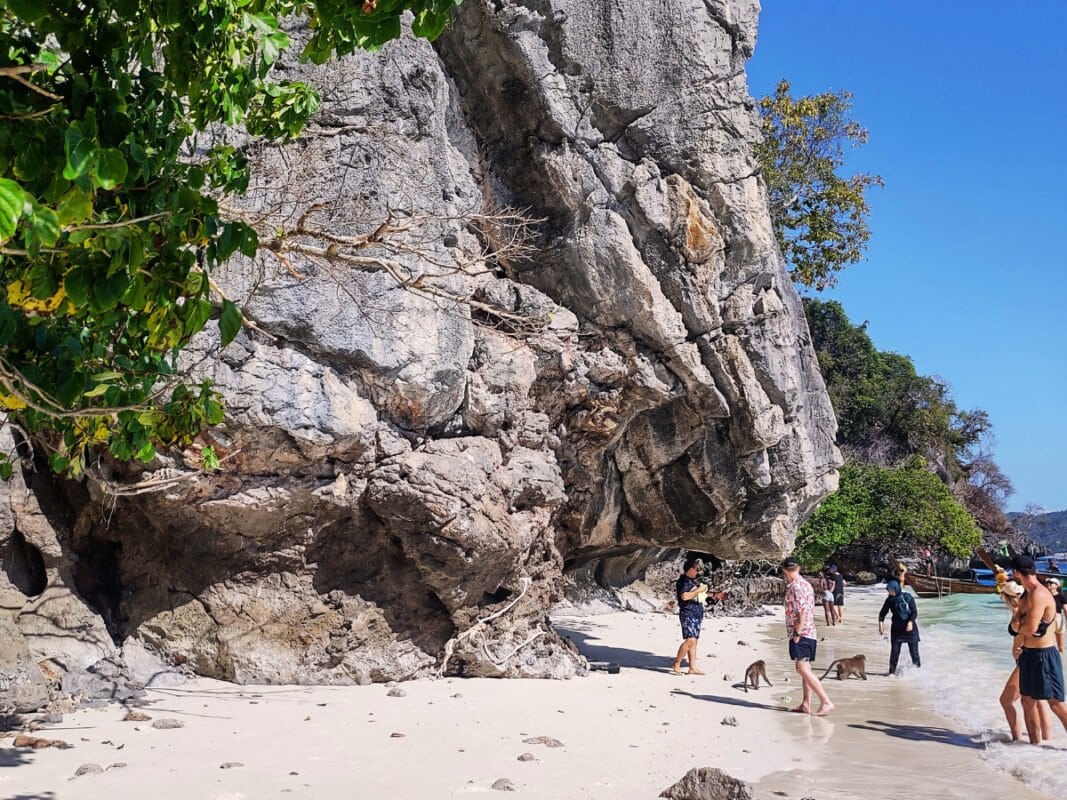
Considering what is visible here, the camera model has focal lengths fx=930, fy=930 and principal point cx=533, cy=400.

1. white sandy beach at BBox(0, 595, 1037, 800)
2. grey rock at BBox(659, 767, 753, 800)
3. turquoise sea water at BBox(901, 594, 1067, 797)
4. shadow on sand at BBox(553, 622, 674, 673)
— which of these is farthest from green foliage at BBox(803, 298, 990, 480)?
grey rock at BBox(659, 767, 753, 800)

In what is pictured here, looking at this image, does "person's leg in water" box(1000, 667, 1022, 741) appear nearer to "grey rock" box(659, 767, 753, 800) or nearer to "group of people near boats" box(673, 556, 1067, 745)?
"group of people near boats" box(673, 556, 1067, 745)

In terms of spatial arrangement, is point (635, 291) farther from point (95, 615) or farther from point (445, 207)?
point (95, 615)

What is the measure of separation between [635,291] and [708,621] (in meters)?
9.91

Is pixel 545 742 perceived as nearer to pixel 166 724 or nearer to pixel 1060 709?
pixel 166 724

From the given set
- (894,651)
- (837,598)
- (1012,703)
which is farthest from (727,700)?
(837,598)

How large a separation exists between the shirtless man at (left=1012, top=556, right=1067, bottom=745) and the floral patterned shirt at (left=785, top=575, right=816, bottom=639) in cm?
191

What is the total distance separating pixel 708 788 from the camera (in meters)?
5.42

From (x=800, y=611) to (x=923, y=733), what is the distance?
1.47 metres

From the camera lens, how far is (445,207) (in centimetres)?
965

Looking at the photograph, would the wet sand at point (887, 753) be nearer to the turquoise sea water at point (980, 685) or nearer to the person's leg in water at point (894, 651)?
the turquoise sea water at point (980, 685)

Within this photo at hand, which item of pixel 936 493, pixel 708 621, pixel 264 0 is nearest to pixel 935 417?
pixel 936 493

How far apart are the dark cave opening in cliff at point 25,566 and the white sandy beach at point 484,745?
161 centimetres

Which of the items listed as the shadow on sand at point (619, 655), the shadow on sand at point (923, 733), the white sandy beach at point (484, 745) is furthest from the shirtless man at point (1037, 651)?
the shadow on sand at point (619, 655)

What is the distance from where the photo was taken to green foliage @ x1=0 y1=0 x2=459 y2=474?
284 cm
